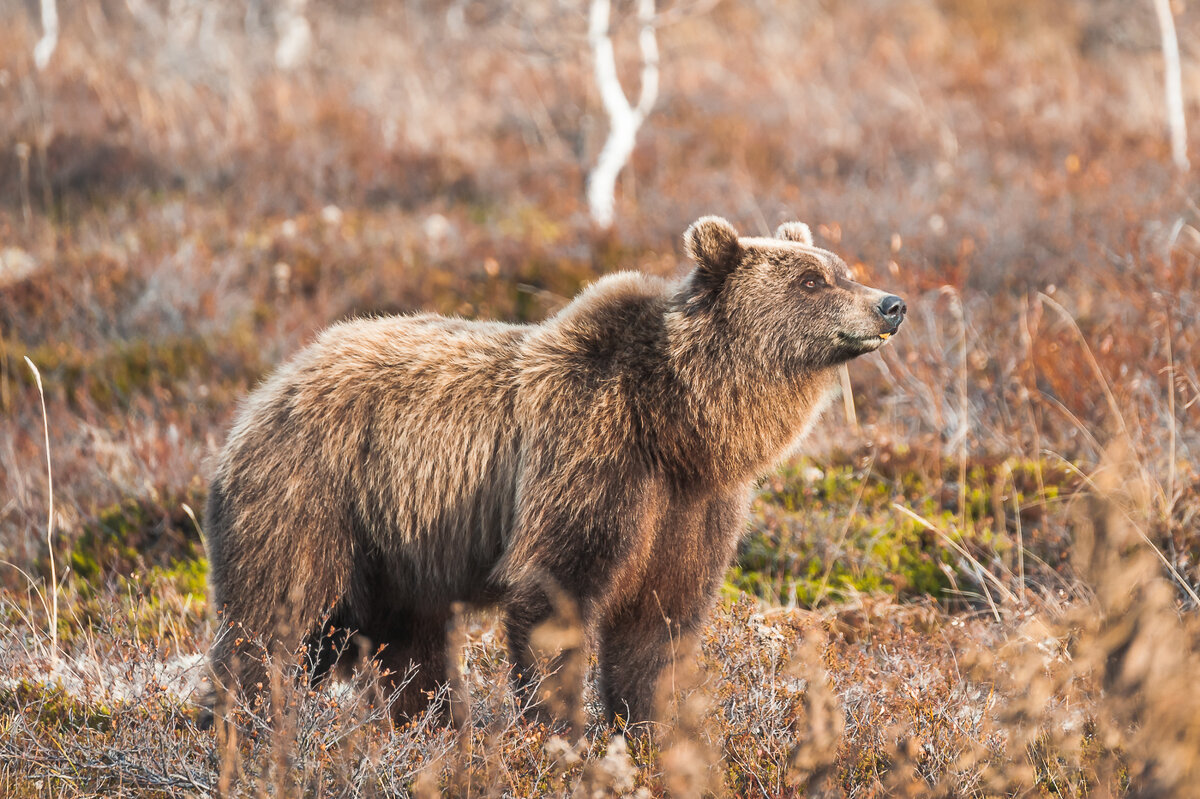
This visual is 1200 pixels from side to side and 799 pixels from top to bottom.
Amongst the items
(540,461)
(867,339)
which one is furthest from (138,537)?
(867,339)

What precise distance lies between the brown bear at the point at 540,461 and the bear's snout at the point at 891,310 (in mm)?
10

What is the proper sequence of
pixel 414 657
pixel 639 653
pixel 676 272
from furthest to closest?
pixel 676 272, pixel 414 657, pixel 639 653

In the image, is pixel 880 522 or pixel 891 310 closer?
pixel 891 310

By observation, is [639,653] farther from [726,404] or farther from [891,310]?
[891,310]

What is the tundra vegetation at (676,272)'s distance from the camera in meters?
3.03

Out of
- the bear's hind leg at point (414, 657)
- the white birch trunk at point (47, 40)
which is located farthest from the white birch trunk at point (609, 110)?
the white birch trunk at point (47, 40)

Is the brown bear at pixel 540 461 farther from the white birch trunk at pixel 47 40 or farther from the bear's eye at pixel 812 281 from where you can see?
the white birch trunk at pixel 47 40

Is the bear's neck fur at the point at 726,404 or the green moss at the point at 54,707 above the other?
the bear's neck fur at the point at 726,404

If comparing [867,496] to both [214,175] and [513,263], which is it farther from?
[214,175]

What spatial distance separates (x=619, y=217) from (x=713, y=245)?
20.8 feet

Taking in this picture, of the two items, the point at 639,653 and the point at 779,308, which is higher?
the point at 779,308

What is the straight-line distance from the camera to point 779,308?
3566 millimetres

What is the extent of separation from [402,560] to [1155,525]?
328cm

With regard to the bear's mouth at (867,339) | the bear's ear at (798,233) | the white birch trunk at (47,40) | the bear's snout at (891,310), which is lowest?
the bear's mouth at (867,339)
